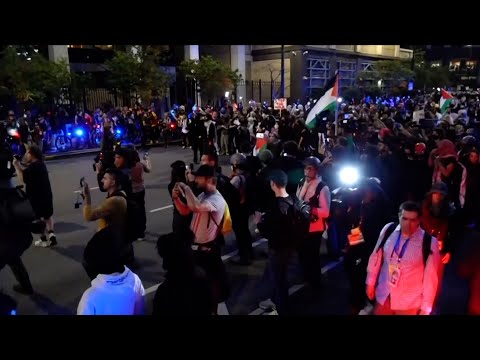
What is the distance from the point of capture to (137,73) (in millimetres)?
23297

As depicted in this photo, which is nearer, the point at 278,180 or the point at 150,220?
the point at 278,180

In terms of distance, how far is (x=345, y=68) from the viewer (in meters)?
47.3

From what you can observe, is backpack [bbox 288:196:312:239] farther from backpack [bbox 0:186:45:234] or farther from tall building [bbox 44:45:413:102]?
tall building [bbox 44:45:413:102]

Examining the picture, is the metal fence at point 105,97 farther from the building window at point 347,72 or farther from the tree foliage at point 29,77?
the building window at point 347,72

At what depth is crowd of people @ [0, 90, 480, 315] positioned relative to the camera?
3.17 meters

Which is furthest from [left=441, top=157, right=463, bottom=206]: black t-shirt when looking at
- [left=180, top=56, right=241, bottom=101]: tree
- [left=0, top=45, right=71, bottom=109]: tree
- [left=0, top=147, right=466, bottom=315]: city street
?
[left=180, top=56, right=241, bottom=101]: tree

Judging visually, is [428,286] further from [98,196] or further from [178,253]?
[98,196]

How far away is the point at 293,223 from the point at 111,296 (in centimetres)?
205

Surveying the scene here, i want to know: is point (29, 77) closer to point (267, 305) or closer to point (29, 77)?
point (29, 77)

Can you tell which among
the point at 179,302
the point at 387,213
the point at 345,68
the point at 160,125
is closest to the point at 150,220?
the point at 387,213

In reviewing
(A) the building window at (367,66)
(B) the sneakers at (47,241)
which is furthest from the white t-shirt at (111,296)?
(A) the building window at (367,66)

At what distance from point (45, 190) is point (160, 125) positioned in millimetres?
15042

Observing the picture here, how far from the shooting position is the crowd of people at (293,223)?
3.17 metres

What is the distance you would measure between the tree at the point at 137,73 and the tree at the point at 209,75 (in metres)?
4.34
